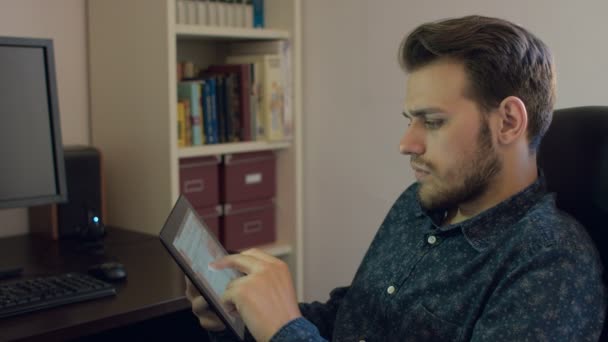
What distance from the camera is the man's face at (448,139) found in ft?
3.99

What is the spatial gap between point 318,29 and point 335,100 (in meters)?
0.25

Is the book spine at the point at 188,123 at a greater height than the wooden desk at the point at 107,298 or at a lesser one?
greater

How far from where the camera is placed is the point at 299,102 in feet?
8.36

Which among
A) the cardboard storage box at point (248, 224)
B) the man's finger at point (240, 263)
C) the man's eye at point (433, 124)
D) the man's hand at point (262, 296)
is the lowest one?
the cardboard storage box at point (248, 224)

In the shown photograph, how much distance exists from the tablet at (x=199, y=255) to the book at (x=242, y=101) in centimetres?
119

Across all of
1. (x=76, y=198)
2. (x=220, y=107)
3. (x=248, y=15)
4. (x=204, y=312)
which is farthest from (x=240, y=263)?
(x=248, y=15)

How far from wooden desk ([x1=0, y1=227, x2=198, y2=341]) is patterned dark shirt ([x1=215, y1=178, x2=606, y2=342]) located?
0.32m

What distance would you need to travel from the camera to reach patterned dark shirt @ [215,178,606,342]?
1046 mm

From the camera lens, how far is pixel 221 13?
2.46m

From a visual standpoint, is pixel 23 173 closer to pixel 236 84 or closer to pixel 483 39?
pixel 236 84

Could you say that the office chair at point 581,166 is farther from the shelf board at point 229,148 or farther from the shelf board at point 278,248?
the shelf board at point 278,248

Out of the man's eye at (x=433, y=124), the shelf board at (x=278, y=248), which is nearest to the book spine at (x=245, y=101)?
the shelf board at (x=278, y=248)

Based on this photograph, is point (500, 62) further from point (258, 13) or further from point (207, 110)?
point (258, 13)

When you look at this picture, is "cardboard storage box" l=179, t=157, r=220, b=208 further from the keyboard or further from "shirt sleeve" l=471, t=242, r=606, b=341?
"shirt sleeve" l=471, t=242, r=606, b=341
